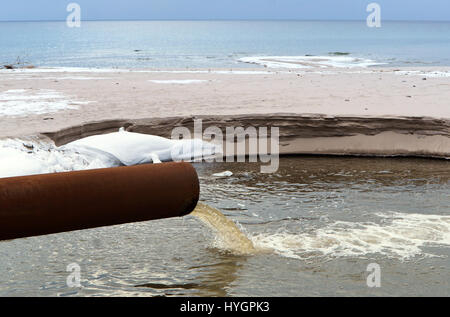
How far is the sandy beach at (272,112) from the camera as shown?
25.3ft

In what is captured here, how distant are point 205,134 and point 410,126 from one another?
2751 mm

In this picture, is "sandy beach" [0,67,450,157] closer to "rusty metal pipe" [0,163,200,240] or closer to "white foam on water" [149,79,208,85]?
"white foam on water" [149,79,208,85]

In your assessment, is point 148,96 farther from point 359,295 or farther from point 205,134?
point 359,295

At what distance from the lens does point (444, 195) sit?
237 inches

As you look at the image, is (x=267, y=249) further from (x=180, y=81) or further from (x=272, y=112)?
(x=180, y=81)

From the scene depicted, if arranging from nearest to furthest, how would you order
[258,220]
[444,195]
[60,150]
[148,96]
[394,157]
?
[258,220]
[444,195]
[60,150]
[394,157]
[148,96]

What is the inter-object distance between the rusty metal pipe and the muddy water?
106cm

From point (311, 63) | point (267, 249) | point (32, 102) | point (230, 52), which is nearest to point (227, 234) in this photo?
point (267, 249)

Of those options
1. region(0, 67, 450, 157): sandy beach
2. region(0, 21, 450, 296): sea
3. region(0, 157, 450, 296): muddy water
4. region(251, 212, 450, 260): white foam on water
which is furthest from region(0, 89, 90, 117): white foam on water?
region(251, 212, 450, 260): white foam on water

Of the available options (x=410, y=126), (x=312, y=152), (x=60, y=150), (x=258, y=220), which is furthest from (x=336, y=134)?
(x=60, y=150)

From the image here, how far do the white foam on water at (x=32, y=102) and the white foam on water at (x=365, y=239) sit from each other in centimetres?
530

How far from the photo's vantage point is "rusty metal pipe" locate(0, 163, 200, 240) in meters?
2.66

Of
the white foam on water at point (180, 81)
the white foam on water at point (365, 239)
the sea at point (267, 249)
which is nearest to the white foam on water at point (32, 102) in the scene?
the sea at point (267, 249)

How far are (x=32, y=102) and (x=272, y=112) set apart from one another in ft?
13.9
